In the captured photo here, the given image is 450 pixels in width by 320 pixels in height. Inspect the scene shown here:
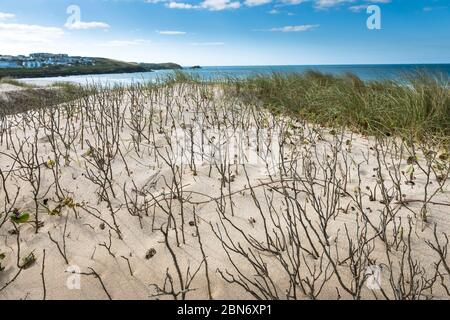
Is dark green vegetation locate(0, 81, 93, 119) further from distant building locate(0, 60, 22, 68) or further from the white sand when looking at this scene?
distant building locate(0, 60, 22, 68)

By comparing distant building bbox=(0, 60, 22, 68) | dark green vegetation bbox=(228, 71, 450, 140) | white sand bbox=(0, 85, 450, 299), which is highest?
distant building bbox=(0, 60, 22, 68)

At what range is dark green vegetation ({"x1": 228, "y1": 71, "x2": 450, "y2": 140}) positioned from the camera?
417 centimetres

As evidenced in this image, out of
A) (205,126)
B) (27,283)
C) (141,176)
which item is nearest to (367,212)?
(141,176)

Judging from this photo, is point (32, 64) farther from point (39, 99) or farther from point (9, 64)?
point (39, 99)

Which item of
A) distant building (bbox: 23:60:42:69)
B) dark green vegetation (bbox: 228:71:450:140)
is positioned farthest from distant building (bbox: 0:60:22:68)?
dark green vegetation (bbox: 228:71:450:140)

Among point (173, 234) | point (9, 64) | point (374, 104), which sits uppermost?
point (9, 64)

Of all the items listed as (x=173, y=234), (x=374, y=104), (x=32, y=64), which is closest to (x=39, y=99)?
(x=173, y=234)

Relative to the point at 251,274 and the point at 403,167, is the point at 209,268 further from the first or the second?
the point at 403,167

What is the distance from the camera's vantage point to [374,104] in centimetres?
471

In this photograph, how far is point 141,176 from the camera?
9.89 ft

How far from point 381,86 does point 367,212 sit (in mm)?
4379
